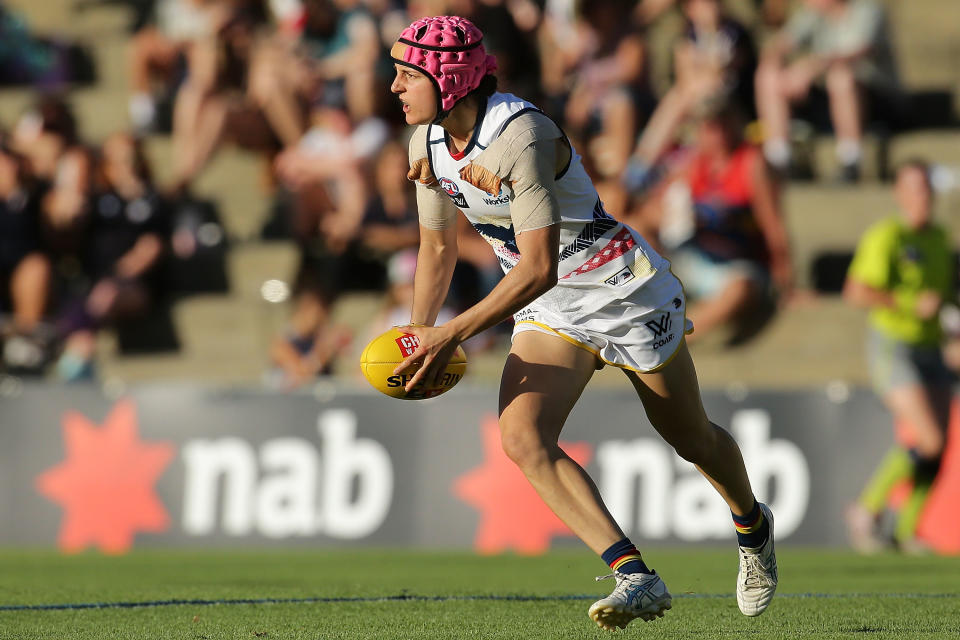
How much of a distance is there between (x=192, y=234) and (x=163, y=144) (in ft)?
5.72

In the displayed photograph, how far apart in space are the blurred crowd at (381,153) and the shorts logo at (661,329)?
662cm

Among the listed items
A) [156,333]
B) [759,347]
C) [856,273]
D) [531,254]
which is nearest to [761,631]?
[531,254]

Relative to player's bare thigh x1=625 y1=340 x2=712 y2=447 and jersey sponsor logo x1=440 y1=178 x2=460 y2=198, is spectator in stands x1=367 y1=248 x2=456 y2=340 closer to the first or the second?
player's bare thigh x1=625 y1=340 x2=712 y2=447

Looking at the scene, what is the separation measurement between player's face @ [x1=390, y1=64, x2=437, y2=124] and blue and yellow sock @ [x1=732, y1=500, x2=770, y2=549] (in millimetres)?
2058

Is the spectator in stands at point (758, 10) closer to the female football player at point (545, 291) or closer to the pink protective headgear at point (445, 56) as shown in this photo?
the female football player at point (545, 291)

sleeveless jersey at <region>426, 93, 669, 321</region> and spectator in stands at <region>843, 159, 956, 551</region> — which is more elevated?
sleeveless jersey at <region>426, 93, 669, 321</region>

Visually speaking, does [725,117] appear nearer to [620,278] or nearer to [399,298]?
[399,298]

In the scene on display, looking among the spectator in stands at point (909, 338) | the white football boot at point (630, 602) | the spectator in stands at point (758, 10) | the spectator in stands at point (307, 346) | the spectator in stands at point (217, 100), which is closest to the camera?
the white football boot at point (630, 602)

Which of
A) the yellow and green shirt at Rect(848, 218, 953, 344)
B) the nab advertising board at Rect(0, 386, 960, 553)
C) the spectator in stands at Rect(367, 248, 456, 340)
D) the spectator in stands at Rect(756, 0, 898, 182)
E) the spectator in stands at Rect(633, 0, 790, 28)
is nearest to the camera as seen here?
the yellow and green shirt at Rect(848, 218, 953, 344)

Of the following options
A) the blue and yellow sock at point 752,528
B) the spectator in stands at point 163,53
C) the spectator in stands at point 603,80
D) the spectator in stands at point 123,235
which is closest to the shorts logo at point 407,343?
the blue and yellow sock at point 752,528

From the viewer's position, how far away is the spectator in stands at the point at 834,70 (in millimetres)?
14219

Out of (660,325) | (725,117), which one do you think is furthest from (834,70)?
(660,325)

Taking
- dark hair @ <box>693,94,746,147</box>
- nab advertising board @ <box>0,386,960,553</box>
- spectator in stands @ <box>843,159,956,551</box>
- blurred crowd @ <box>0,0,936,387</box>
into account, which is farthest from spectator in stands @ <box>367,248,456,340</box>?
spectator in stands @ <box>843,159,956,551</box>

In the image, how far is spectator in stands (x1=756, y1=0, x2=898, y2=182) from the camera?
14.2 metres
